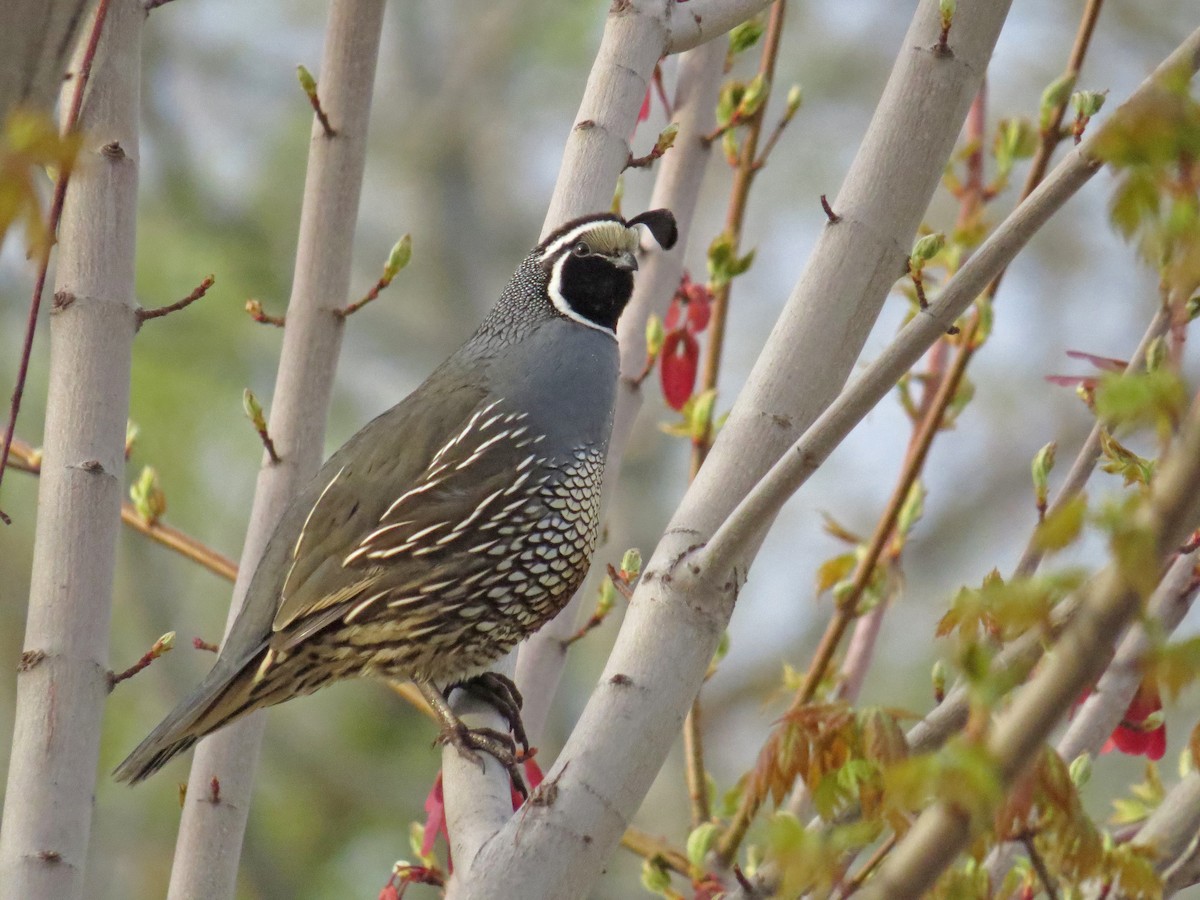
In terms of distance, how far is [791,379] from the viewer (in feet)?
8.27

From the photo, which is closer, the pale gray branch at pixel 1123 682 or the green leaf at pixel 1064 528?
the green leaf at pixel 1064 528

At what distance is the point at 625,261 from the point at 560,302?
0.36m

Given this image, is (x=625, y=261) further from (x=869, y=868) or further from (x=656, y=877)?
(x=869, y=868)

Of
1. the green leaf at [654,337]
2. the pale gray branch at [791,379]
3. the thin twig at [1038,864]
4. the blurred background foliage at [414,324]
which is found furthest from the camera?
the blurred background foliage at [414,324]

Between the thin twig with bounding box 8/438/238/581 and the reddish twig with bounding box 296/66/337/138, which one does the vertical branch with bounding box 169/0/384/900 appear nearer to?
the reddish twig with bounding box 296/66/337/138

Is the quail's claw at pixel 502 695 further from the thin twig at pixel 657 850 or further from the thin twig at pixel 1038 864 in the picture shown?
the thin twig at pixel 1038 864

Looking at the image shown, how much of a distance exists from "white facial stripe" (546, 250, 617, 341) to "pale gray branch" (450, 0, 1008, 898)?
1215mm

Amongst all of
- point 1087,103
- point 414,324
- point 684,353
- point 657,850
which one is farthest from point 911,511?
point 414,324

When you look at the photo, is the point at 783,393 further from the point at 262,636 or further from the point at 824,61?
the point at 824,61

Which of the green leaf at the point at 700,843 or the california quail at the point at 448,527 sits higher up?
the california quail at the point at 448,527

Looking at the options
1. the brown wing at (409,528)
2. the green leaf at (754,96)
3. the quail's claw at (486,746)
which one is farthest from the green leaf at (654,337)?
the quail's claw at (486,746)

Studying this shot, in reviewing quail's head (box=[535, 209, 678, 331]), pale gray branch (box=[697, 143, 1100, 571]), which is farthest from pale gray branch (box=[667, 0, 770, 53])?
pale gray branch (box=[697, 143, 1100, 571])

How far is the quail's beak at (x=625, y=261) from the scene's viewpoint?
3473 millimetres

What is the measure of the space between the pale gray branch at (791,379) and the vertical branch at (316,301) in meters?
0.99
